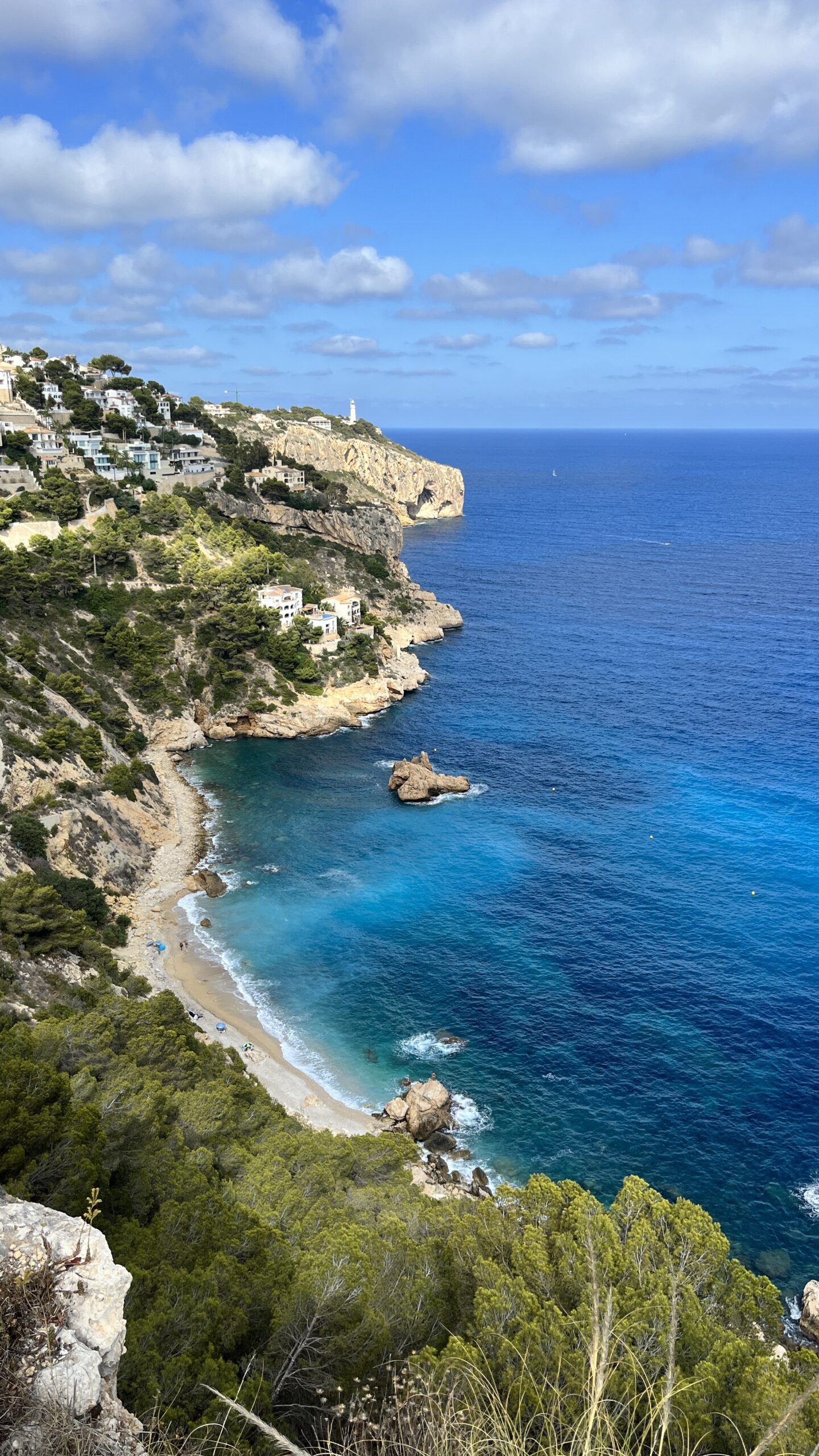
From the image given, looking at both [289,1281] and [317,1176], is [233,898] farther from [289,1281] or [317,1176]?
[289,1281]

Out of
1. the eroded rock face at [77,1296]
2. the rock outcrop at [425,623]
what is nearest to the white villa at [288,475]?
the rock outcrop at [425,623]

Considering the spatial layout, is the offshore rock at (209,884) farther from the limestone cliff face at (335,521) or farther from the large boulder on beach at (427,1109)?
the limestone cliff face at (335,521)

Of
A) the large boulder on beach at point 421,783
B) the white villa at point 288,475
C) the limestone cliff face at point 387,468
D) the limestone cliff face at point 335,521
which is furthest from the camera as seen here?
the limestone cliff face at point 387,468

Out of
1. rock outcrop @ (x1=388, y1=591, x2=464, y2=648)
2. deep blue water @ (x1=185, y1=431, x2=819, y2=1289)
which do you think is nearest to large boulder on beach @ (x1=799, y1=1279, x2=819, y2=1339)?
deep blue water @ (x1=185, y1=431, x2=819, y2=1289)

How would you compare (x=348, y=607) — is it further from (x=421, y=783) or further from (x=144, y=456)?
(x=421, y=783)

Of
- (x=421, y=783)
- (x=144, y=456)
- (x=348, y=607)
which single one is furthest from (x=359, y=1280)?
(x=144, y=456)

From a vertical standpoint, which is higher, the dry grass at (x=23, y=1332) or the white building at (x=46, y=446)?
the white building at (x=46, y=446)

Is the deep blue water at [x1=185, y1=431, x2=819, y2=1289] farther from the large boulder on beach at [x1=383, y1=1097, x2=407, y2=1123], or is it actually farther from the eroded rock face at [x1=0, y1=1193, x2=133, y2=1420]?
the eroded rock face at [x1=0, y1=1193, x2=133, y2=1420]
